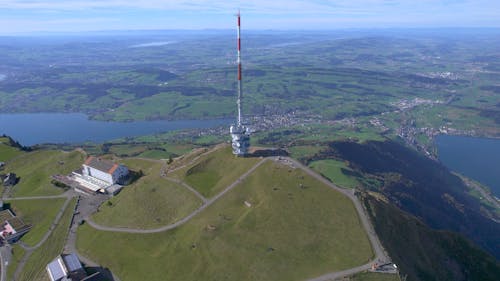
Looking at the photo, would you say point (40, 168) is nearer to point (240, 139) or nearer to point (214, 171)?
point (214, 171)

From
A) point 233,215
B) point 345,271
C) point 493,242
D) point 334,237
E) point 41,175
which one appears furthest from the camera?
point 493,242

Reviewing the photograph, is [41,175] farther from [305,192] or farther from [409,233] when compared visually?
[409,233]

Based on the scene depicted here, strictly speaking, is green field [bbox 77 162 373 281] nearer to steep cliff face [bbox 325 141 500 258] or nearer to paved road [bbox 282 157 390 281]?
paved road [bbox 282 157 390 281]

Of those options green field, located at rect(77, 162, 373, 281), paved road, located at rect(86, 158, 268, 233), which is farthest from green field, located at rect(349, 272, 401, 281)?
paved road, located at rect(86, 158, 268, 233)

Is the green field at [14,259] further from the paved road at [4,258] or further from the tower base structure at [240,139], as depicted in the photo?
the tower base structure at [240,139]

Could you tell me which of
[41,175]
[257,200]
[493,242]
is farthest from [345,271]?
[493,242]
